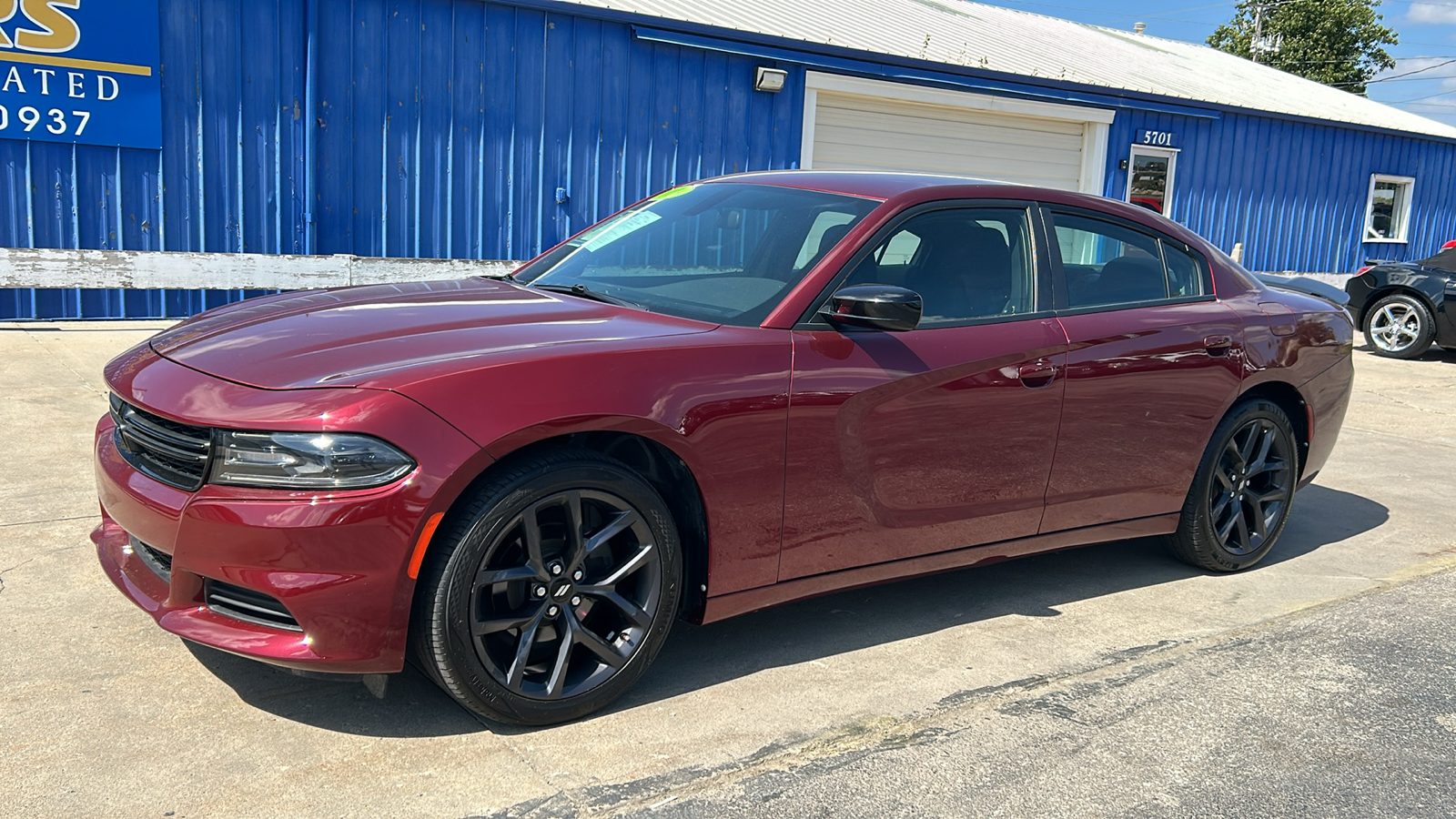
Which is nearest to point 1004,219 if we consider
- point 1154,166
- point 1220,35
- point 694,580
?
point 694,580

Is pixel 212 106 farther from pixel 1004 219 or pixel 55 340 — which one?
pixel 1004 219

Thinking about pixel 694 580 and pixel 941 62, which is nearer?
pixel 694 580

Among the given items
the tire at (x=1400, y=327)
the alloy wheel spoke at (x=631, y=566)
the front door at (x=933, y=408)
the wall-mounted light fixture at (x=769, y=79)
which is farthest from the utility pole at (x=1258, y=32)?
the alloy wheel spoke at (x=631, y=566)

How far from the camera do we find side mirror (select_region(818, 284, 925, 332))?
3.46 meters

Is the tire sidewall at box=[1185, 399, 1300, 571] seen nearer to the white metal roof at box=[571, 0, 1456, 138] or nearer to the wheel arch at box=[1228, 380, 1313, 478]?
the wheel arch at box=[1228, 380, 1313, 478]

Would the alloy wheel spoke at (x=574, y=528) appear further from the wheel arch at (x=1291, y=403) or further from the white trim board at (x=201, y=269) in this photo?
the white trim board at (x=201, y=269)

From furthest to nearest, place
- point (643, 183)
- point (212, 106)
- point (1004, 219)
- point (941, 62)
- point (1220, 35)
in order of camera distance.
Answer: point (1220, 35), point (941, 62), point (643, 183), point (212, 106), point (1004, 219)

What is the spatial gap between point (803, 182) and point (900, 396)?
1.09 m

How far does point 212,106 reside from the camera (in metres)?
9.79

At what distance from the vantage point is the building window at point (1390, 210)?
20094 mm

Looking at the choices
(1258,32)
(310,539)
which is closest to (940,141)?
(310,539)

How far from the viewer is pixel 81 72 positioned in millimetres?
9273

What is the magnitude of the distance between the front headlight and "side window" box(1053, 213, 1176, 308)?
267cm

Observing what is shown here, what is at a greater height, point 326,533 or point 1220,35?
point 1220,35
